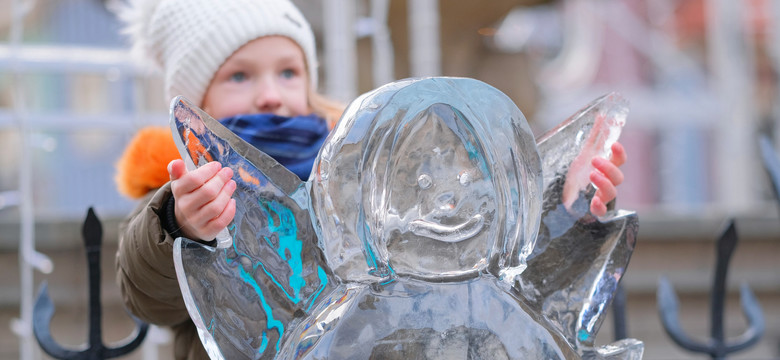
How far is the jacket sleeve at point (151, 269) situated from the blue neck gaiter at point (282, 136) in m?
0.16

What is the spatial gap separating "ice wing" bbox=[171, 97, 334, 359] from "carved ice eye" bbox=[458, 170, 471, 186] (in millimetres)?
140

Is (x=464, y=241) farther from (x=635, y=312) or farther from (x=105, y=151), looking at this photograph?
(x=105, y=151)

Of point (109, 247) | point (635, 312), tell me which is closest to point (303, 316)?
point (109, 247)

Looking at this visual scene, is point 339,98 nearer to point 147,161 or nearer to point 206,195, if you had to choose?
point 147,161

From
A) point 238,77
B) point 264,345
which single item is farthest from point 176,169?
point 238,77

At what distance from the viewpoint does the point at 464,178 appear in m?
0.71

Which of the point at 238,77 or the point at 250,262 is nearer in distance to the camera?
the point at 250,262

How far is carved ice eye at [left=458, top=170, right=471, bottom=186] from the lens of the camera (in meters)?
0.71

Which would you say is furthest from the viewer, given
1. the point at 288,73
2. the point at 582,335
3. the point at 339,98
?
the point at 339,98

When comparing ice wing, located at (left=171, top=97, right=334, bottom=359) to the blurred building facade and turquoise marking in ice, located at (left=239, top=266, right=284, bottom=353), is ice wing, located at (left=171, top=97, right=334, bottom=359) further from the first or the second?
the blurred building facade

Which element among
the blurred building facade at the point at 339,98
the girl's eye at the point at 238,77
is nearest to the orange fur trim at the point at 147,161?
the girl's eye at the point at 238,77

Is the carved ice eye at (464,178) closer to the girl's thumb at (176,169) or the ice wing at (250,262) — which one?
the ice wing at (250,262)

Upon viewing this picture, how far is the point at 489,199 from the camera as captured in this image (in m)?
0.71

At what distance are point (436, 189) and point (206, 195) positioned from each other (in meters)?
0.19
